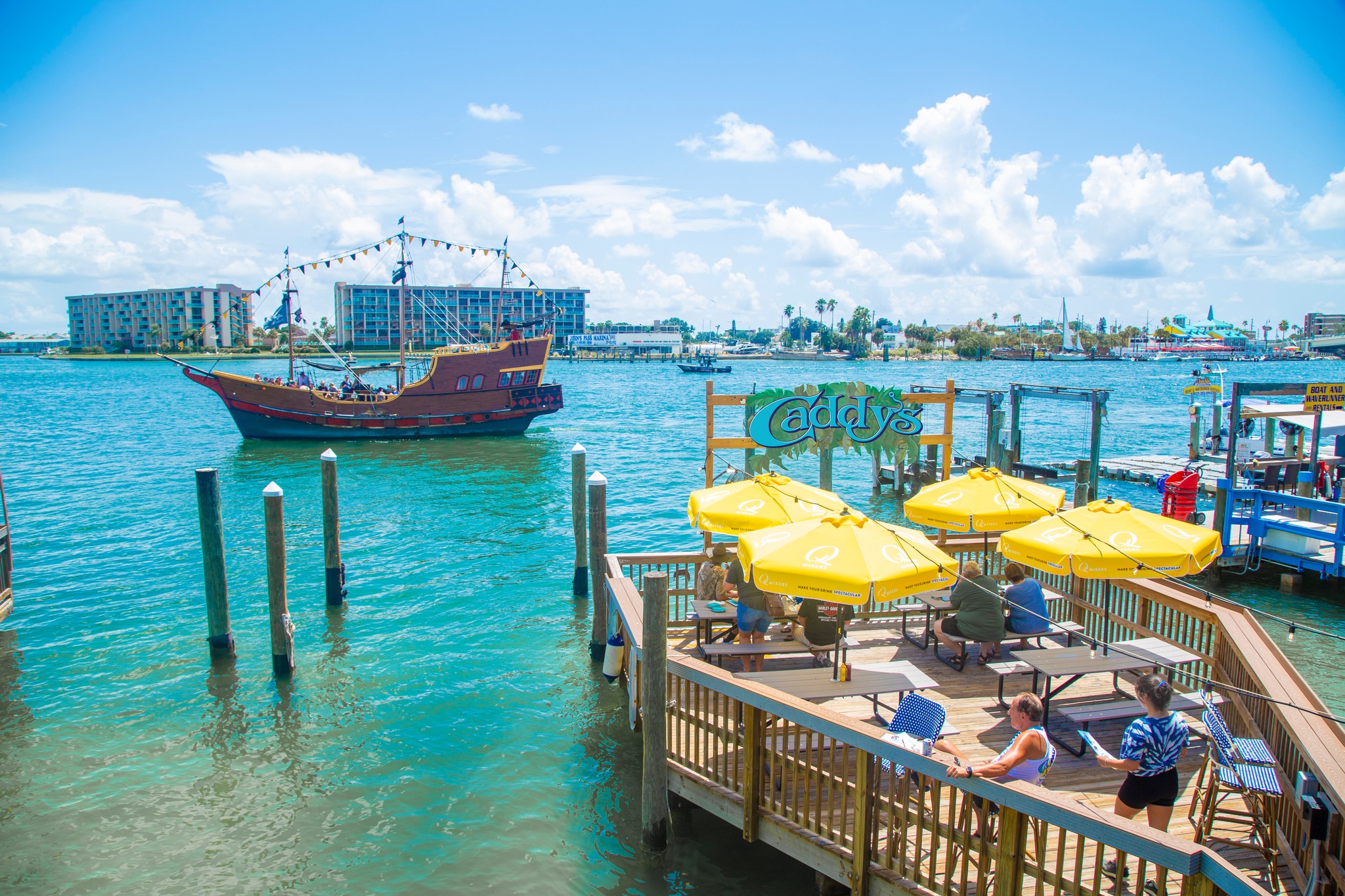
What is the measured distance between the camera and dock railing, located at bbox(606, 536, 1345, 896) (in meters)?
4.64

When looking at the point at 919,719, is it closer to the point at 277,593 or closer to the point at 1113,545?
the point at 1113,545

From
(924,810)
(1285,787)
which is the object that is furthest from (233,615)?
(1285,787)

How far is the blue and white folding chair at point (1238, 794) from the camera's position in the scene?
540 centimetres

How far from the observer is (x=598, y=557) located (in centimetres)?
1201

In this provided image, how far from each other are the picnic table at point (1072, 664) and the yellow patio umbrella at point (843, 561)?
1.05 m

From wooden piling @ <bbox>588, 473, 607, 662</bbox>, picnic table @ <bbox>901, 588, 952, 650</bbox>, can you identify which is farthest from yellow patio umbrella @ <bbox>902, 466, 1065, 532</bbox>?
wooden piling @ <bbox>588, 473, 607, 662</bbox>

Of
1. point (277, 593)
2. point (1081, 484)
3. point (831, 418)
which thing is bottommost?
point (277, 593)

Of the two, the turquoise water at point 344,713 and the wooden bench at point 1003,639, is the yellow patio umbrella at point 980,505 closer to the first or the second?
the wooden bench at point 1003,639

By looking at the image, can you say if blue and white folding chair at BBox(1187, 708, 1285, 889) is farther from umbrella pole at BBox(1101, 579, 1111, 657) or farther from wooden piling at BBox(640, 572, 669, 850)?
wooden piling at BBox(640, 572, 669, 850)

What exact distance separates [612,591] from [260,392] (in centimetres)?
3869

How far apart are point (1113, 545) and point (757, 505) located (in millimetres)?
3732

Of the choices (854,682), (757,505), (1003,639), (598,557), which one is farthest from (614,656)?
(1003,639)

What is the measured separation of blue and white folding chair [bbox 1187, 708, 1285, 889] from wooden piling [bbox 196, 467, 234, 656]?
12013 mm

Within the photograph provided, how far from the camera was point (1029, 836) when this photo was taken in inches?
247
